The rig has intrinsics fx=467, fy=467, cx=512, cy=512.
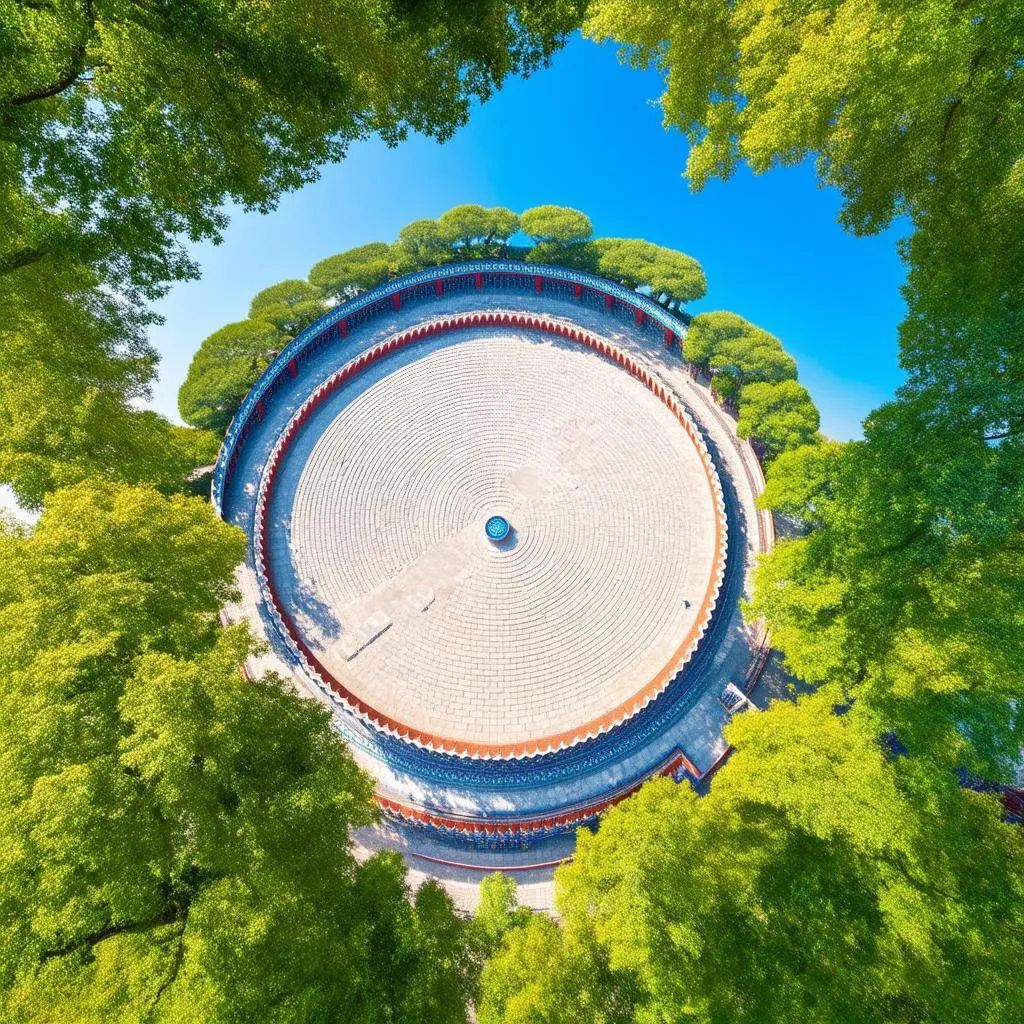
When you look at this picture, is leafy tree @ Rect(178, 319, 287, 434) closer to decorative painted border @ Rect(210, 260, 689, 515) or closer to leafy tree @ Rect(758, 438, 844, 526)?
decorative painted border @ Rect(210, 260, 689, 515)

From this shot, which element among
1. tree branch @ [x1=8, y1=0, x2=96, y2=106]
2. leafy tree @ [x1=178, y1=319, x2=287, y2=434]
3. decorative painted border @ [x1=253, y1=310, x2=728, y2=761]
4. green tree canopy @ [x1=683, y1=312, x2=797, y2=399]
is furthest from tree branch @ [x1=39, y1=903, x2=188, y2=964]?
green tree canopy @ [x1=683, y1=312, x2=797, y2=399]

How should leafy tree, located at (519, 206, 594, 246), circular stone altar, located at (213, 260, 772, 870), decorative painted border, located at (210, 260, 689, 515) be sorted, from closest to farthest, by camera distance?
1. circular stone altar, located at (213, 260, 772, 870)
2. decorative painted border, located at (210, 260, 689, 515)
3. leafy tree, located at (519, 206, 594, 246)

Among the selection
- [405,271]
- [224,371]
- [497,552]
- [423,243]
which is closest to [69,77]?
[224,371]

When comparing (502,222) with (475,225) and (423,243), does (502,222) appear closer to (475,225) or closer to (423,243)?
(475,225)

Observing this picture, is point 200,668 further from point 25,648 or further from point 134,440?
point 134,440

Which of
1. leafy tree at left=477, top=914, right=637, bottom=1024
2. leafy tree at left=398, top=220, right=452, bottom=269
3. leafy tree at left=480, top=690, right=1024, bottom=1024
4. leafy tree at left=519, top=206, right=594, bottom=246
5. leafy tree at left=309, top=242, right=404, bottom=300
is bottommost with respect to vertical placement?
leafy tree at left=477, top=914, right=637, bottom=1024
